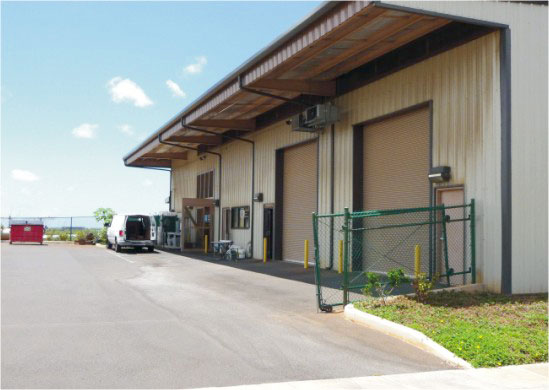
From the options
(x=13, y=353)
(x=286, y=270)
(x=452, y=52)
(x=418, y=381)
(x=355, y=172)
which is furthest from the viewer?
(x=286, y=270)

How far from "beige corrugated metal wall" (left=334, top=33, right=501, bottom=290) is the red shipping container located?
27.6m

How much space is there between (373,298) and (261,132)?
46.4 feet

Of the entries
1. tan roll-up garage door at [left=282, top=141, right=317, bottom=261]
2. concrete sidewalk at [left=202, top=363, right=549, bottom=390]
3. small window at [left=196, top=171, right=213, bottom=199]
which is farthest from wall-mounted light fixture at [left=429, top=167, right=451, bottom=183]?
small window at [left=196, top=171, right=213, bottom=199]

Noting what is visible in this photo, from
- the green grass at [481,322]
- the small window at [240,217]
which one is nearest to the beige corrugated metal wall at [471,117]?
the green grass at [481,322]

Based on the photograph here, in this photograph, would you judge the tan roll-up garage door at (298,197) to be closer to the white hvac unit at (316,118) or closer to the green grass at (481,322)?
the white hvac unit at (316,118)

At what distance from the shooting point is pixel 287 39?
14289 millimetres

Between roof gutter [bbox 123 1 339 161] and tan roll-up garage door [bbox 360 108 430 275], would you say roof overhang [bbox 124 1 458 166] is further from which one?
tan roll-up garage door [bbox 360 108 430 275]

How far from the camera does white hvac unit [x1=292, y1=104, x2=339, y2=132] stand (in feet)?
56.4

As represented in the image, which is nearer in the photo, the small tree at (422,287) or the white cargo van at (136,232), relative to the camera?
the small tree at (422,287)

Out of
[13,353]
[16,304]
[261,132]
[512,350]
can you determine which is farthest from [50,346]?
[261,132]

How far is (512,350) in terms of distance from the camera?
7043mm

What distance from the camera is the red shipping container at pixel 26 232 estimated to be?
34812 millimetres

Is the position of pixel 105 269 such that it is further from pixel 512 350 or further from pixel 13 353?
A: pixel 512 350

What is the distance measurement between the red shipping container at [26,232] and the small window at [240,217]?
1539 centimetres
